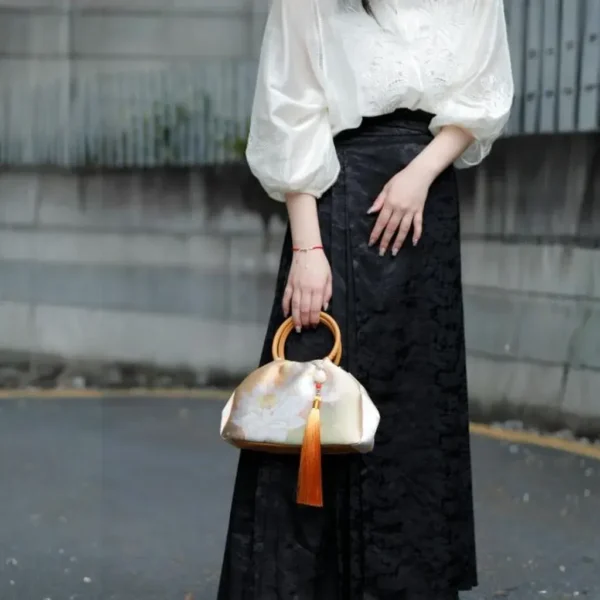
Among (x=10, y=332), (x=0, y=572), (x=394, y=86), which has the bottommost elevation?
(x=0, y=572)

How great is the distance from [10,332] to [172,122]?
51.9 inches

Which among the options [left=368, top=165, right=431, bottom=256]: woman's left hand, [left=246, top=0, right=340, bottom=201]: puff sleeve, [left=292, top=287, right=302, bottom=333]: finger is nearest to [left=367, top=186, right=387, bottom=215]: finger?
[left=368, top=165, right=431, bottom=256]: woman's left hand

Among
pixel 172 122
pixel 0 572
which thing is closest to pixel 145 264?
pixel 172 122

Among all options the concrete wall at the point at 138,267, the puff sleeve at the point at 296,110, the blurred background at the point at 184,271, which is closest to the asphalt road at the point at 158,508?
the blurred background at the point at 184,271

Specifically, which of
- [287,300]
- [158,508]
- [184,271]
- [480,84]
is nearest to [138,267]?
[184,271]

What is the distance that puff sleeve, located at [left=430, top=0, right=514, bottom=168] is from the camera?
2117 millimetres

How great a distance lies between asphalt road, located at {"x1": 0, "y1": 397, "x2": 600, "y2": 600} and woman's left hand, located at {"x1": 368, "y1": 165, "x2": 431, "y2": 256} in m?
1.28

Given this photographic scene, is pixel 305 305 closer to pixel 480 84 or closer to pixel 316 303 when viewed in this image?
pixel 316 303

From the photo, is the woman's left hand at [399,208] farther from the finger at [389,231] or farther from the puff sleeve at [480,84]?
the puff sleeve at [480,84]

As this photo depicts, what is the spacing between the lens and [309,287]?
2100 millimetres

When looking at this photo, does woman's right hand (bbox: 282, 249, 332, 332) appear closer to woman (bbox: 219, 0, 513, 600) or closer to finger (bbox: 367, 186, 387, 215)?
woman (bbox: 219, 0, 513, 600)

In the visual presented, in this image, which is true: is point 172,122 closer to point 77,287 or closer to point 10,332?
point 77,287

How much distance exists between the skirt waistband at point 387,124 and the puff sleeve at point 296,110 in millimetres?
61

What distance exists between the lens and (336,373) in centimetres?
203
